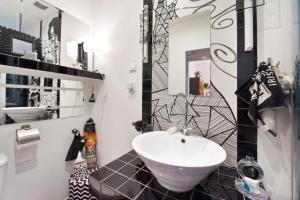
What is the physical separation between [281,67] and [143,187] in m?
0.96

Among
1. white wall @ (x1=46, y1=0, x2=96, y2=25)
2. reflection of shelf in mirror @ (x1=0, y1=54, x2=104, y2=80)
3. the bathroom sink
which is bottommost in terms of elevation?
the bathroom sink

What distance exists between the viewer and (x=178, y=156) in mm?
936

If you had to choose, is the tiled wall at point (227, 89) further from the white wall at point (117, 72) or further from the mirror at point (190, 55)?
the white wall at point (117, 72)

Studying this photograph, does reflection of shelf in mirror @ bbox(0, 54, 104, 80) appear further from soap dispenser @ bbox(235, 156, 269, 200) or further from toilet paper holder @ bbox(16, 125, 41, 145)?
soap dispenser @ bbox(235, 156, 269, 200)

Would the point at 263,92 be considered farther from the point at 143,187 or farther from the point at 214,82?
the point at 143,187

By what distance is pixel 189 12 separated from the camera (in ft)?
3.60

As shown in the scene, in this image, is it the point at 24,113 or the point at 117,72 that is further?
the point at 117,72

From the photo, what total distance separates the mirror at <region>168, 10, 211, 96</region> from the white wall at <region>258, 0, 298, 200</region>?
1.03 feet

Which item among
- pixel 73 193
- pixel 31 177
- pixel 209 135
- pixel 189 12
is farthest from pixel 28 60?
pixel 209 135

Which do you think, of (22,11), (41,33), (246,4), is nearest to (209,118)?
(246,4)

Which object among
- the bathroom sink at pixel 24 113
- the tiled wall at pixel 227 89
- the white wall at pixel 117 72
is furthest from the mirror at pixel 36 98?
the tiled wall at pixel 227 89

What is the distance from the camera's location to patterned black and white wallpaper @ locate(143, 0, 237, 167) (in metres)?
0.94

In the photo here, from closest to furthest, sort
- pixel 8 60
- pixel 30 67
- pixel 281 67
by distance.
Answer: pixel 281 67, pixel 8 60, pixel 30 67

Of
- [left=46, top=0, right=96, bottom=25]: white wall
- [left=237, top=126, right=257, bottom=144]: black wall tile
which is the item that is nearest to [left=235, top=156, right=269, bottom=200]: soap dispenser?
[left=237, top=126, right=257, bottom=144]: black wall tile
